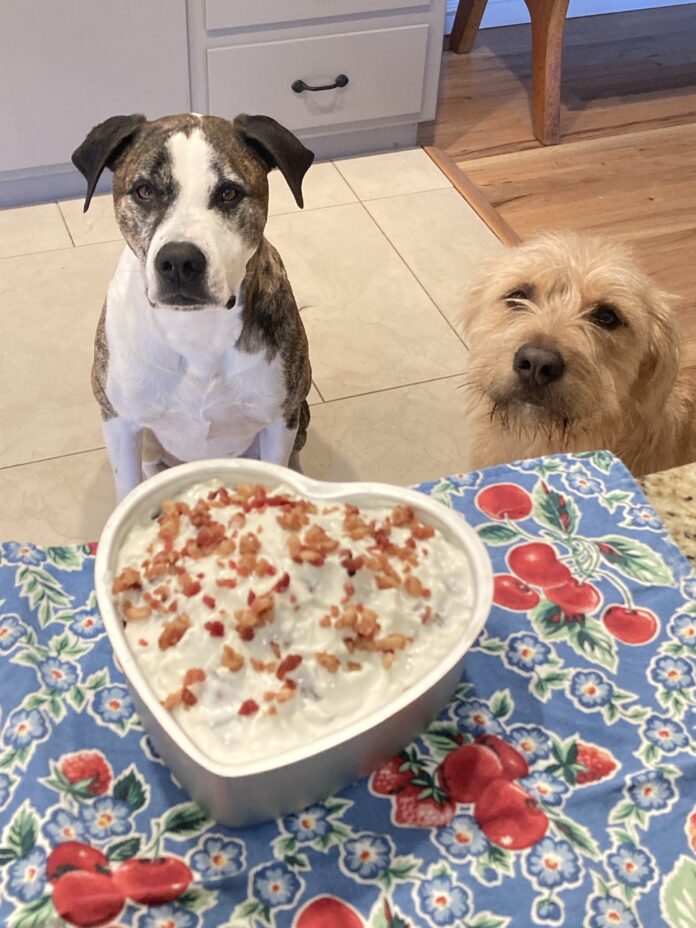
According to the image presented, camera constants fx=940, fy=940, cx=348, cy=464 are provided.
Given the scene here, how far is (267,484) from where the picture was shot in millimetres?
922

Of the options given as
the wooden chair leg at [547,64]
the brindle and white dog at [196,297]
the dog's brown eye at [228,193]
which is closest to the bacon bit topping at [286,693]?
the brindle and white dog at [196,297]

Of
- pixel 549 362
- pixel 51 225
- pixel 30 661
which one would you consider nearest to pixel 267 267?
pixel 549 362

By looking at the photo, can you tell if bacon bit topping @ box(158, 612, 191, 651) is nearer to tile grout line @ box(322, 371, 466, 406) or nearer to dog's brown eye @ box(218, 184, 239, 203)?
dog's brown eye @ box(218, 184, 239, 203)

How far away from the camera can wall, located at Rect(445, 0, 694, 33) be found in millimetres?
3805

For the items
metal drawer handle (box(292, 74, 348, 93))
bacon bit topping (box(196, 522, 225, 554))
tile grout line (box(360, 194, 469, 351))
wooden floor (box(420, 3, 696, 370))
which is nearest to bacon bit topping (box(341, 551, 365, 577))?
bacon bit topping (box(196, 522, 225, 554))

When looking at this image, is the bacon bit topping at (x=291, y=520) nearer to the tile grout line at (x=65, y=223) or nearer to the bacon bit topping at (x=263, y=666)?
the bacon bit topping at (x=263, y=666)

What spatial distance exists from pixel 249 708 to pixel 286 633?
7 cm

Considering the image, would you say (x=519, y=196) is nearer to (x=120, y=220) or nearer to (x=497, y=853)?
(x=120, y=220)

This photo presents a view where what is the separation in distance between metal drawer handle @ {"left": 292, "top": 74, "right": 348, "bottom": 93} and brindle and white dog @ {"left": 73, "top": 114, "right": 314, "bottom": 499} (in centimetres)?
133

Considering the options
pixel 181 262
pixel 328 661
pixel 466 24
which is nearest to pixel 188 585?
pixel 328 661

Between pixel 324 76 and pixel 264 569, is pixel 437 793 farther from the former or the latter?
pixel 324 76

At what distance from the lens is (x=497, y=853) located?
77cm

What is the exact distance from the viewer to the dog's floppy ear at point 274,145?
1388mm

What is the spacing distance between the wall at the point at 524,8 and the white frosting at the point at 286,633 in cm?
342
